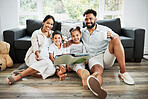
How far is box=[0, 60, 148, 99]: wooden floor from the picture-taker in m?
1.43

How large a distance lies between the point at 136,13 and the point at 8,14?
10.3ft

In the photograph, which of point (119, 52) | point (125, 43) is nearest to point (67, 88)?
point (119, 52)

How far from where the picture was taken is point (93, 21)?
2.02 metres

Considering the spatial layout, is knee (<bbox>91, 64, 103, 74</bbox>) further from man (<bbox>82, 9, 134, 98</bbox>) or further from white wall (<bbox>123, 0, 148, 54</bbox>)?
white wall (<bbox>123, 0, 148, 54</bbox>)

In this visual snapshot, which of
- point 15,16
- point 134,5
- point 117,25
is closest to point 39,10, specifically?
point 15,16

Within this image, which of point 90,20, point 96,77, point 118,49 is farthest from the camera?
point 90,20

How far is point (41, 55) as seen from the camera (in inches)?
80.0

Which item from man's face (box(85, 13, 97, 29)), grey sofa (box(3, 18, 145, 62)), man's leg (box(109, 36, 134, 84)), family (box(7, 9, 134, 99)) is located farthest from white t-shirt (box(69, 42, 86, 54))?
grey sofa (box(3, 18, 145, 62))

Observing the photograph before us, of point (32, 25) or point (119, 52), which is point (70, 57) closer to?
point (119, 52)

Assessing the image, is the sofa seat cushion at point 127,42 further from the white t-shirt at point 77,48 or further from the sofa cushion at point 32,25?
the sofa cushion at point 32,25

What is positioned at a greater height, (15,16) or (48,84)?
(15,16)

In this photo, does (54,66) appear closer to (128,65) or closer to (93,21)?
(93,21)

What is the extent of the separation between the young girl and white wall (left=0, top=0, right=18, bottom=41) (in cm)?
161

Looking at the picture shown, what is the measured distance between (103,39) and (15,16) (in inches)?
92.9
